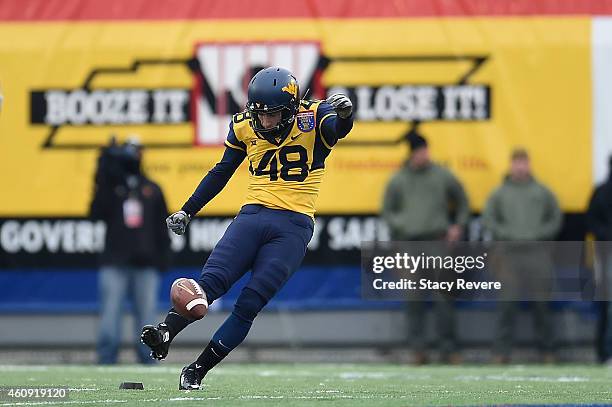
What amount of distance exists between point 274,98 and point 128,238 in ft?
17.4

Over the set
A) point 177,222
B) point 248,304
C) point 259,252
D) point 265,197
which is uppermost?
point 265,197

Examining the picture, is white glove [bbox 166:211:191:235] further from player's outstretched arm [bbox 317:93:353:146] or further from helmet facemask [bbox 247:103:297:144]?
player's outstretched arm [bbox 317:93:353:146]

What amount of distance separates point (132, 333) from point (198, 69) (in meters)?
2.60

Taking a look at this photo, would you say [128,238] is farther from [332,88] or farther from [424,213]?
[424,213]

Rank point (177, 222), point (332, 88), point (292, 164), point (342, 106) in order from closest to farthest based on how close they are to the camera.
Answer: point (342, 106) → point (177, 222) → point (292, 164) → point (332, 88)

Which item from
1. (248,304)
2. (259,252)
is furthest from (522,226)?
(248,304)

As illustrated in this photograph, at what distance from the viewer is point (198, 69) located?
14.4m

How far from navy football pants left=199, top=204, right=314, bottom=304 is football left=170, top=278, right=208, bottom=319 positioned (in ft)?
0.65

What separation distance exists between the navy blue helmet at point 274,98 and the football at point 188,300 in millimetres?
1114

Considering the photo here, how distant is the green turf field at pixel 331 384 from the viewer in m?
8.39

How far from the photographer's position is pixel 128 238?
13867 millimetres

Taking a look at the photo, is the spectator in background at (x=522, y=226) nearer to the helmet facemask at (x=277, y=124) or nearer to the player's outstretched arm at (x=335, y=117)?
the player's outstretched arm at (x=335, y=117)

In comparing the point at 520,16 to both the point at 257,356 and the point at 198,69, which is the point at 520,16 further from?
the point at 257,356

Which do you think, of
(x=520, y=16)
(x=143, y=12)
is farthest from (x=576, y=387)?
(x=143, y=12)
